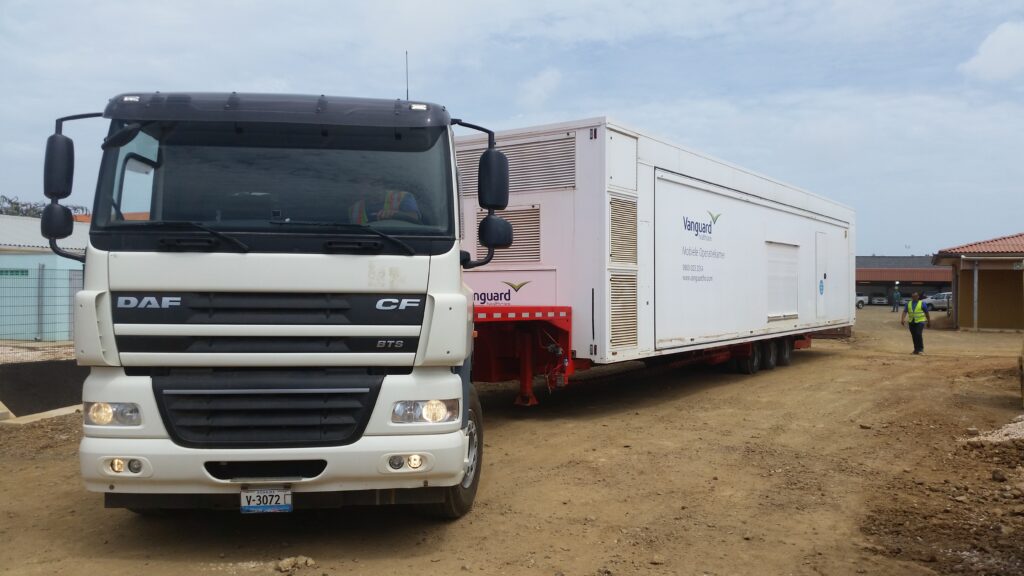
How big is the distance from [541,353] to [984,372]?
366 inches

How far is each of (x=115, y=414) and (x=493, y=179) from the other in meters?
2.64

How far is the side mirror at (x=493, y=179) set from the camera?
5.28m

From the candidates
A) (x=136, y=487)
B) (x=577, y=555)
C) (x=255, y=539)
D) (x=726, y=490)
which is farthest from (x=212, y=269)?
(x=726, y=490)

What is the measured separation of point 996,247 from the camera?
99.8ft

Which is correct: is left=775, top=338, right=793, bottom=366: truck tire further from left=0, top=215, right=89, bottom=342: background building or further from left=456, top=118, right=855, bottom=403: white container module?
left=0, top=215, right=89, bottom=342: background building

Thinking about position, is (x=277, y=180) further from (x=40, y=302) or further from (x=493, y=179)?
(x=40, y=302)

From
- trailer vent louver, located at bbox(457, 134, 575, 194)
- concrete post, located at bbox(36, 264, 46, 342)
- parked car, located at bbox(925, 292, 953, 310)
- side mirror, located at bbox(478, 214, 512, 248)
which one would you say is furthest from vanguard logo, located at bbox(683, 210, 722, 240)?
parked car, located at bbox(925, 292, 953, 310)

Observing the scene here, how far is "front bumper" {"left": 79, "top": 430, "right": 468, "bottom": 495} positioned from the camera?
4.53 meters

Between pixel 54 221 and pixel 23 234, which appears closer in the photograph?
pixel 54 221

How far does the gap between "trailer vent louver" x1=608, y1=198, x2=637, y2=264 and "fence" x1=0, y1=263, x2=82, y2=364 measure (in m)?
9.44

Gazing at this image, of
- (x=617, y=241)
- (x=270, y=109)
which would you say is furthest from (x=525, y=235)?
(x=270, y=109)

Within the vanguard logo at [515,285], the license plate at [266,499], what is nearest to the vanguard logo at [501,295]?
the vanguard logo at [515,285]

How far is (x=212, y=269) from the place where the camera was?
15.1 feet

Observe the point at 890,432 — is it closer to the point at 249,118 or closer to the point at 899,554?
the point at 899,554
